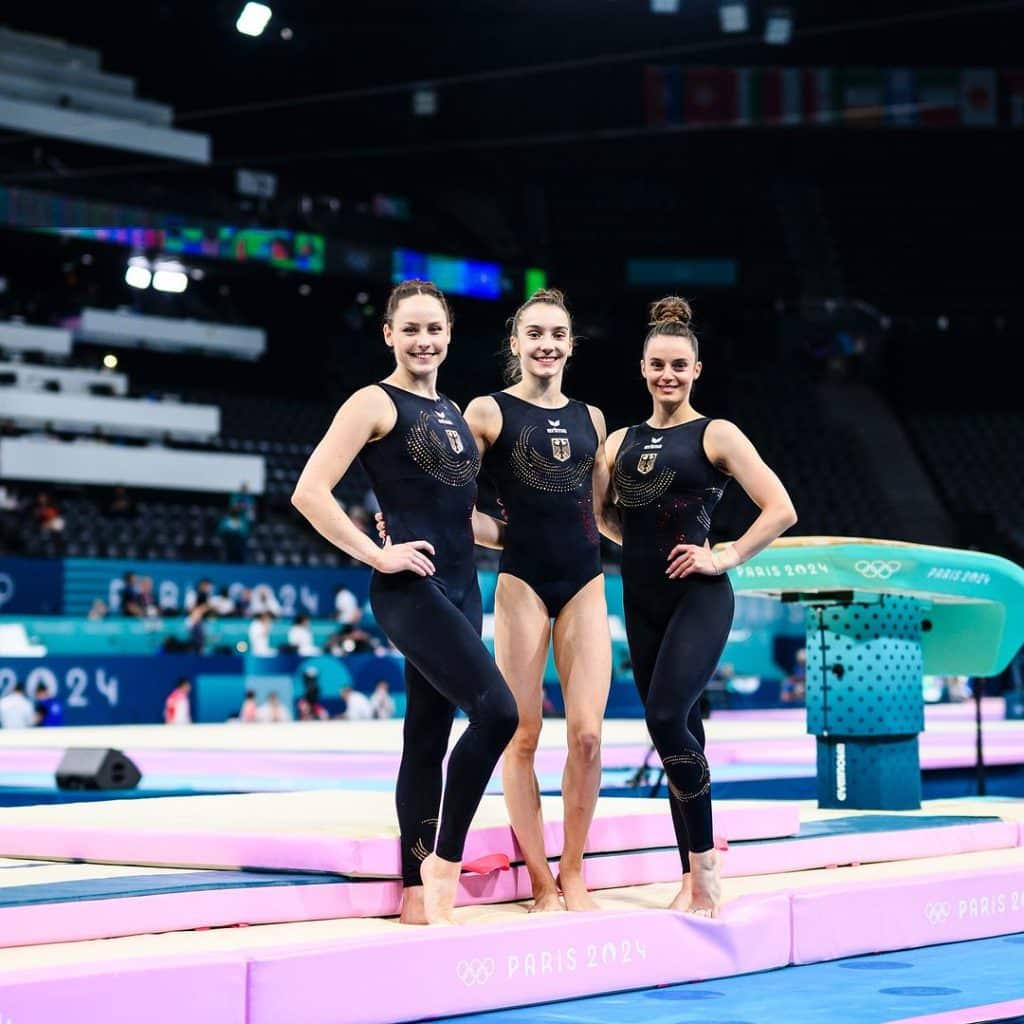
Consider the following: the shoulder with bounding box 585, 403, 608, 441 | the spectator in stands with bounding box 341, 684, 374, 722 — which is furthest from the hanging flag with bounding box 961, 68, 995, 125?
the shoulder with bounding box 585, 403, 608, 441

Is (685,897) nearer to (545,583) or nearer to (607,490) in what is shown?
(545,583)

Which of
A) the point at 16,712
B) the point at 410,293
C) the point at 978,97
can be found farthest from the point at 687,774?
the point at 978,97

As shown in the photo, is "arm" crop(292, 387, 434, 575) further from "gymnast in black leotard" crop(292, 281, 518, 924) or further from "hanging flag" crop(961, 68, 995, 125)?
"hanging flag" crop(961, 68, 995, 125)

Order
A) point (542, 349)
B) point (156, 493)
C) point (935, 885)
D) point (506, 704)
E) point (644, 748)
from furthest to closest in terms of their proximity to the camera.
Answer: point (156, 493) → point (644, 748) → point (935, 885) → point (542, 349) → point (506, 704)

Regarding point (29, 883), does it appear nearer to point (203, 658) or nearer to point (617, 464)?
point (617, 464)

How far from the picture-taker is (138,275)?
23453mm

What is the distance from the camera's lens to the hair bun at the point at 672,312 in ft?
14.1

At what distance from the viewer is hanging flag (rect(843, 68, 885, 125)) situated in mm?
23156

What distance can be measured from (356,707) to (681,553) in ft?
34.2

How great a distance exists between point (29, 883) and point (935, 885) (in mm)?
2539

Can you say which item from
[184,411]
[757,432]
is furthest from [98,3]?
[757,432]

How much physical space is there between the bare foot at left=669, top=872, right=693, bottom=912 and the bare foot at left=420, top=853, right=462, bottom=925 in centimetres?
65

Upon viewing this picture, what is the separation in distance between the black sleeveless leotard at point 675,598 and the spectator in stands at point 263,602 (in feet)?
40.0

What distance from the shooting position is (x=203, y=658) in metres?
13.7
